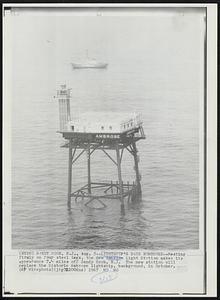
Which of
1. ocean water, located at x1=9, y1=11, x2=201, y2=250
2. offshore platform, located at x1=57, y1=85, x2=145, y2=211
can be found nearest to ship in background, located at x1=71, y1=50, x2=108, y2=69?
ocean water, located at x1=9, y1=11, x2=201, y2=250

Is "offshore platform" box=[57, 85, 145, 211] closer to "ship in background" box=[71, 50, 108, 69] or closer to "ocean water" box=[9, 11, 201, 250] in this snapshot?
"ocean water" box=[9, 11, 201, 250]

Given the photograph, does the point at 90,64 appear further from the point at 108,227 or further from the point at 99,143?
the point at 108,227

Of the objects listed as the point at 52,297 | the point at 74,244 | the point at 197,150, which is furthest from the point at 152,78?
the point at 52,297

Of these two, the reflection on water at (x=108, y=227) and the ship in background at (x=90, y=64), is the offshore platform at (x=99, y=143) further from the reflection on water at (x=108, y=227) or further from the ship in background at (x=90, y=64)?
the ship in background at (x=90, y=64)

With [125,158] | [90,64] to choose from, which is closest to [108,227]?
[125,158]

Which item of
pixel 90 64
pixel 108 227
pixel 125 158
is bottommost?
pixel 108 227

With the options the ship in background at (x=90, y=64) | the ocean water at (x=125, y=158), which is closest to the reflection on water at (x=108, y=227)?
the ocean water at (x=125, y=158)

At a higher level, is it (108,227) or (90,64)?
(90,64)

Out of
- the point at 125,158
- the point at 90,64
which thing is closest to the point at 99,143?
the point at 125,158
